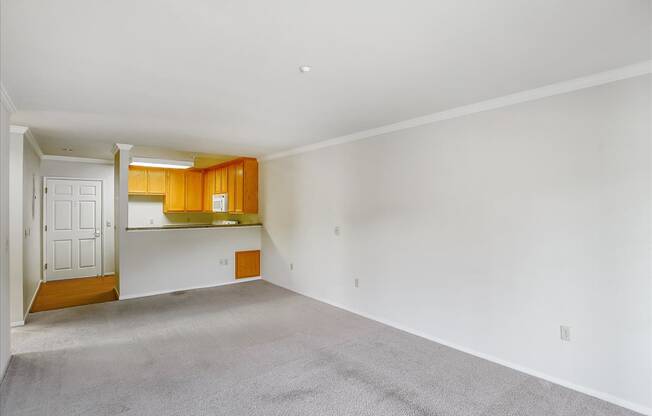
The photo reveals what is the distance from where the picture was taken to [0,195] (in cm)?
275

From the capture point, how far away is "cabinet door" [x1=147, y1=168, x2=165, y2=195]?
7.10m

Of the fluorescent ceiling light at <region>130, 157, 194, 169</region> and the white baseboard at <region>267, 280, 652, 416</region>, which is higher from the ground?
the fluorescent ceiling light at <region>130, 157, 194, 169</region>

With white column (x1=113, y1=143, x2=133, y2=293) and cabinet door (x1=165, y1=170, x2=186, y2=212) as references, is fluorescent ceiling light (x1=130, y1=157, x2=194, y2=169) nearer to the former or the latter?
white column (x1=113, y1=143, x2=133, y2=293)

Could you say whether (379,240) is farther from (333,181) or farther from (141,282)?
(141,282)

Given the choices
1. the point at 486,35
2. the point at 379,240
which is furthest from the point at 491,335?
the point at 486,35

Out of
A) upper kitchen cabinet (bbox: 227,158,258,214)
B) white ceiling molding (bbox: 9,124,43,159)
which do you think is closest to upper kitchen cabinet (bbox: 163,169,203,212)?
upper kitchen cabinet (bbox: 227,158,258,214)

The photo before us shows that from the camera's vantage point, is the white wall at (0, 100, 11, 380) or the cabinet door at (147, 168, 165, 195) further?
the cabinet door at (147, 168, 165, 195)

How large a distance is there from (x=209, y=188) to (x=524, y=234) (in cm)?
640

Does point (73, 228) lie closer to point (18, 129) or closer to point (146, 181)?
point (146, 181)

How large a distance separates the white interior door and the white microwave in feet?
7.12

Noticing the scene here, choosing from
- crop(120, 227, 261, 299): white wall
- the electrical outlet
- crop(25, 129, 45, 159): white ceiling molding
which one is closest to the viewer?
the electrical outlet

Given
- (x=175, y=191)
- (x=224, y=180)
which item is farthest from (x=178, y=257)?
(x=175, y=191)

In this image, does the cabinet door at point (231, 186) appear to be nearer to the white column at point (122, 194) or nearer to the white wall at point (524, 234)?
the white column at point (122, 194)

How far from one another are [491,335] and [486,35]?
2529 millimetres
